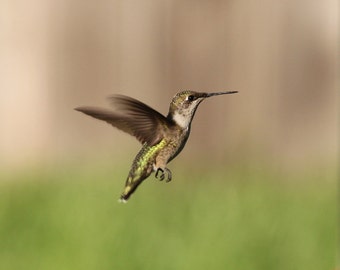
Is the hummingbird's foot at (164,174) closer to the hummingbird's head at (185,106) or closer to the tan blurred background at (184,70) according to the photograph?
the hummingbird's head at (185,106)

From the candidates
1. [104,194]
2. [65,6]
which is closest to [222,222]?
[104,194]

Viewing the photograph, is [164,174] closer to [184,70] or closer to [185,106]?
[185,106]

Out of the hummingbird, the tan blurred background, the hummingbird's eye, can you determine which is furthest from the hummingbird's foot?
the tan blurred background

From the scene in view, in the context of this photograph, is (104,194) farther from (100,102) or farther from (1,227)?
(100,102)

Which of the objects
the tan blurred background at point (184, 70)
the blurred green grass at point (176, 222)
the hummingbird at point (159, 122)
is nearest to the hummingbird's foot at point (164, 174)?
the hummingbird at point (159, 122)

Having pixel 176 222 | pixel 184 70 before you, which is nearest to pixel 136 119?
pixel 176 222

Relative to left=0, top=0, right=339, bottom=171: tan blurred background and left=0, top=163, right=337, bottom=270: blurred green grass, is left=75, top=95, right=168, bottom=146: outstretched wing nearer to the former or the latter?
left=0, top=163, right=337, bottom=270: blurred green grass
